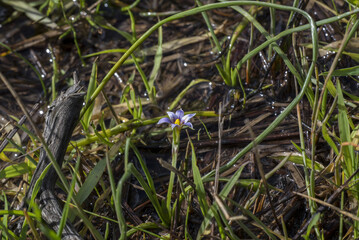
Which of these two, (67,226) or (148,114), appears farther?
(148,114)

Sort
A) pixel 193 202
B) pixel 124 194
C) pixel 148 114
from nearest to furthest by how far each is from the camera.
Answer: pixel 193 202
pixel 124 194
pixel 148 114

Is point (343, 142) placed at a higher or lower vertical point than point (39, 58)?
lower

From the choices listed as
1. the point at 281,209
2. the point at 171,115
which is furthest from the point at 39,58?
the point at 281,209

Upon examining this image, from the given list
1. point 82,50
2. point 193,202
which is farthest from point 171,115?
point 82,50

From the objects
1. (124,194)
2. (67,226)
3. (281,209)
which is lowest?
(281,209)

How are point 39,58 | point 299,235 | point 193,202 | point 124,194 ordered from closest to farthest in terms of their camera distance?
point 299,235 < point 193,202 < point 124,194 < point 39,58

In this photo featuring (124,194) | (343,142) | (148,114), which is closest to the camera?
(343,142)

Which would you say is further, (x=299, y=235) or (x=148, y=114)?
(x=148, y=114)

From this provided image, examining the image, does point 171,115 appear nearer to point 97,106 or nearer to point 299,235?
point 299,235

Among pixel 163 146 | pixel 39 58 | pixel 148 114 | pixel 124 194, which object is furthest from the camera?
pixel 39 58
